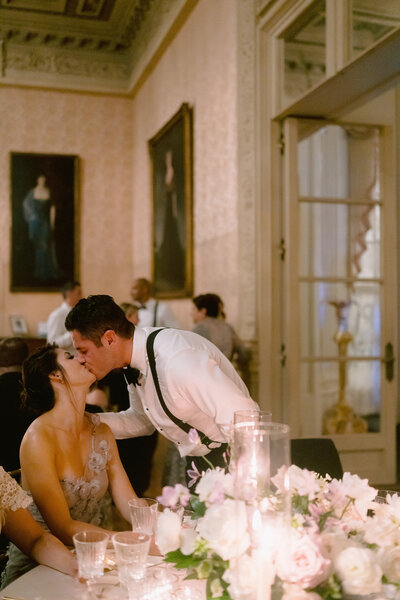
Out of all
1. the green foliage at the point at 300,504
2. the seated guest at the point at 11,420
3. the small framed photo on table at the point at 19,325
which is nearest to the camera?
the green foliage at the point at 300,504

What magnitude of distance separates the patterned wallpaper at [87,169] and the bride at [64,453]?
7.15m

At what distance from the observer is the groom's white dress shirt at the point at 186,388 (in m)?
2.49

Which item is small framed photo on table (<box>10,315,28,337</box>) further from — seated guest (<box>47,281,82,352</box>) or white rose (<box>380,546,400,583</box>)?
white rose (<box>380,546,400,583</box>)

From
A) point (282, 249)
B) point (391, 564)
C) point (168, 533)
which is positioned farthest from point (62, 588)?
point (282, 249)

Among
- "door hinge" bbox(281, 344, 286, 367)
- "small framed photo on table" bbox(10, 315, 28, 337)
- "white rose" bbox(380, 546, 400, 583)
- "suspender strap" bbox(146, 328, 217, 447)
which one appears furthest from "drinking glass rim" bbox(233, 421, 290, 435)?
"small framed photo on table" bbox(10, 315, 28, 337)

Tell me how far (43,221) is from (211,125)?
411cm

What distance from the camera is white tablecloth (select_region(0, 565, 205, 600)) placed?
164 cm

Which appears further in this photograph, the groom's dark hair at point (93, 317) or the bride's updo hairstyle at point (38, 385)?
the groom's dark hair at point (93, 317)

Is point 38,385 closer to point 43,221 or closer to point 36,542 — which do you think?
point 36,542

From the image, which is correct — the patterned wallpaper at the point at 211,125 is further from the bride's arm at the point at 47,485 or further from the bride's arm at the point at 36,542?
the bride's arm at the point at 36,542

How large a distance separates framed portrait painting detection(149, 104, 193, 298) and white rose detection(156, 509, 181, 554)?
17.7 feet

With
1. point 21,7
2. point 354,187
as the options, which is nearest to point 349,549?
point 354,187

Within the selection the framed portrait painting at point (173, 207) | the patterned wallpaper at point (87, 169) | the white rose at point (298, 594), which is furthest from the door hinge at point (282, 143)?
the patterned wallpaper at point (87, 169)

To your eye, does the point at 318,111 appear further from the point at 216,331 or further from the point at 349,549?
the point at 349,549
